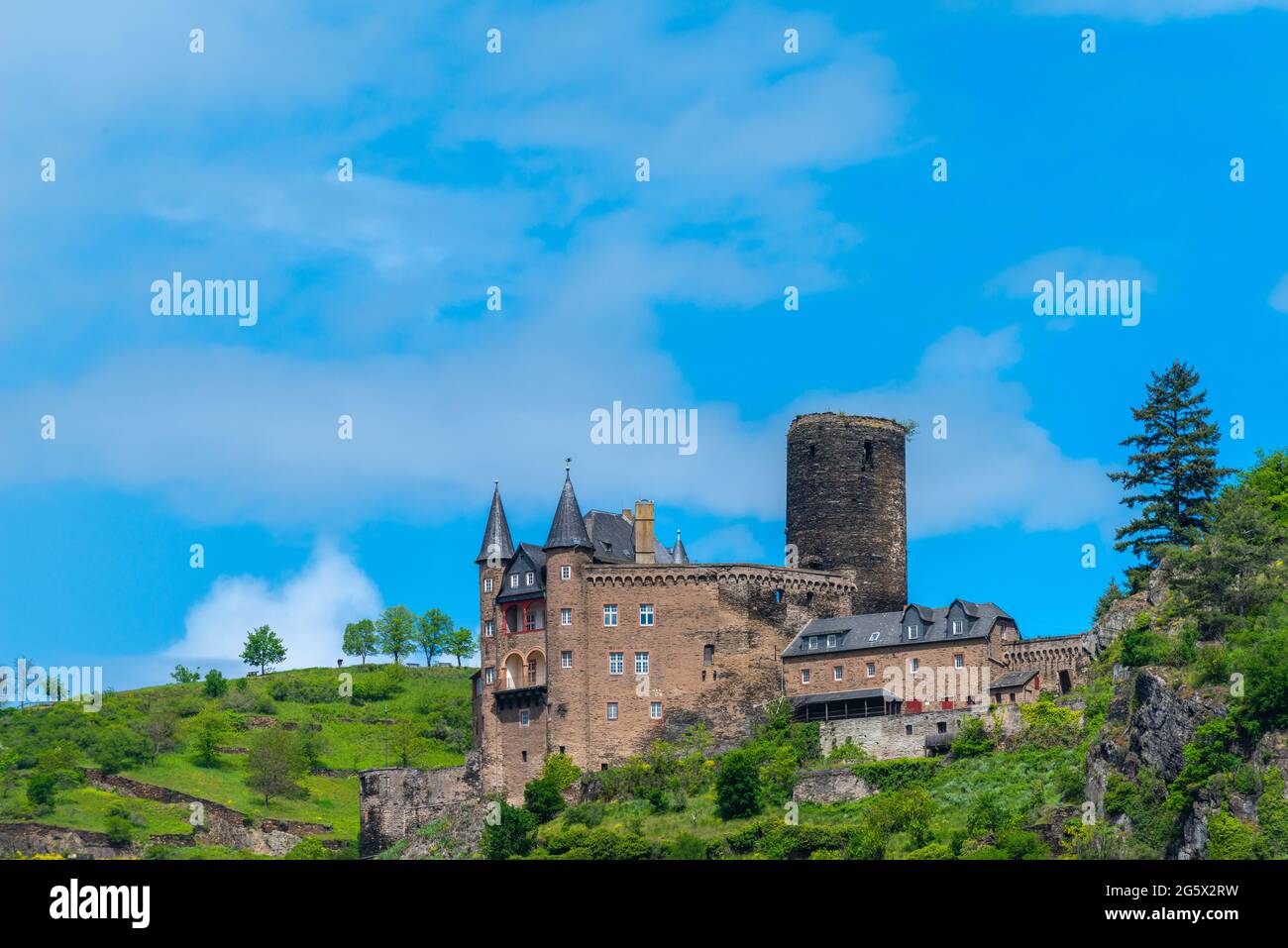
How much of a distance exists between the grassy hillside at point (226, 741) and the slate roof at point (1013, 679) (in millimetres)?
44361

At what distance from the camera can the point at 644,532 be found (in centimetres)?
10544

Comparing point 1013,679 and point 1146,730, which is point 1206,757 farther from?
point 1013,679

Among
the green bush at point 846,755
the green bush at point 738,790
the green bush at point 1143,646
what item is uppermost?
the green bush at point 1143,646

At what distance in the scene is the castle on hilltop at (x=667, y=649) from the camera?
3834 inches

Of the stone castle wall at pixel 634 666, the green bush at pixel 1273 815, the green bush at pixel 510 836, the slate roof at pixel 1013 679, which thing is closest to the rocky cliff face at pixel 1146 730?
the green bush at pixel 1273 815

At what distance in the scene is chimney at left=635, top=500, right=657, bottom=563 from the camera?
10469 centimetres

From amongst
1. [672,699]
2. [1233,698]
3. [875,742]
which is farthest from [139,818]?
[1233,698]

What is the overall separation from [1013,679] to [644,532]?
21816mm

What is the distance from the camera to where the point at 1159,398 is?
99.2m

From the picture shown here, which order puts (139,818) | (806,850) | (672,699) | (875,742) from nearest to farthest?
1. (806,850)
2. (875,742)
3. (672,699)
4. (139,818)

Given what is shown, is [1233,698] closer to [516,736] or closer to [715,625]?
[715,625]

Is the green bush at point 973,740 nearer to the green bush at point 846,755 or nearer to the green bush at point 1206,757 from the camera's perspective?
the green bush at point 846,755
